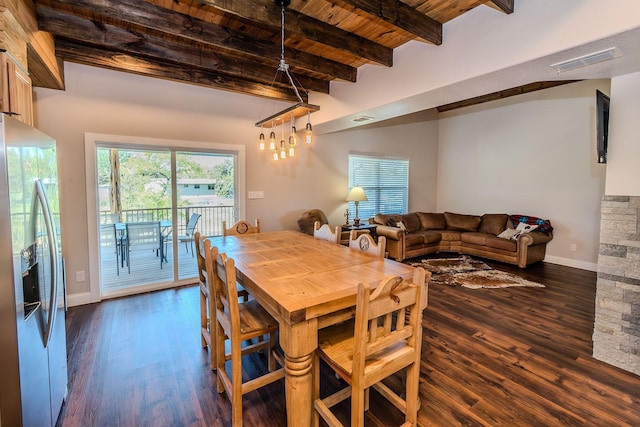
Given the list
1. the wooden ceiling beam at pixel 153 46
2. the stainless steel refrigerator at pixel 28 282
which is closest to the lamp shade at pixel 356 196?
the wooden ceiling beam at pixel 153 46

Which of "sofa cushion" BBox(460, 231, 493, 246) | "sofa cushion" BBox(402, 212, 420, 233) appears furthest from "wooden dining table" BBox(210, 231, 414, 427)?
"sofa cushion" BBox(460, 231, 493, 246)

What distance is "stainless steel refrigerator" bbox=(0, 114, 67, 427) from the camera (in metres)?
1.22

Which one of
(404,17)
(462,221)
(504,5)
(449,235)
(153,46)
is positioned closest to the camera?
(504,5)

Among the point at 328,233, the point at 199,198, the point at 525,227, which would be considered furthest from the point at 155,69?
the point at 525,227

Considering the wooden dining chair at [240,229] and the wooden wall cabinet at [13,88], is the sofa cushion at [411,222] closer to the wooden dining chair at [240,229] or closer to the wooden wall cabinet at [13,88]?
the wooden dining chair at [240,229]

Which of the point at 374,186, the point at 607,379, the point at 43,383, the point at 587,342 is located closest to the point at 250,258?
the point at 43,383

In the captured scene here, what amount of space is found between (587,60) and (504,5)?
0.69 metres

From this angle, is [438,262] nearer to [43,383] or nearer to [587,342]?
[587,342]

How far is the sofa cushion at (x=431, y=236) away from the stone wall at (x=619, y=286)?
3.26 metres

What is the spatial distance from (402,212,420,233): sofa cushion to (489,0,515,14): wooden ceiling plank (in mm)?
4137

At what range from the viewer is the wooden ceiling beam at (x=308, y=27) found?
7.01 ft

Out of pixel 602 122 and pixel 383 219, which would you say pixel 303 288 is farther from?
pixel 383 219

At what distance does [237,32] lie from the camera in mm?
2738

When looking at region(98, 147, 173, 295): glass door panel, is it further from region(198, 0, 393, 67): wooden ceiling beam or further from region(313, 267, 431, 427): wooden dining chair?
region(313, 267, 431, 427): wooden dining chair
